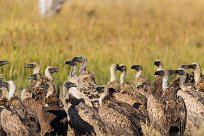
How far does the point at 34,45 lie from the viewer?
67.4ft

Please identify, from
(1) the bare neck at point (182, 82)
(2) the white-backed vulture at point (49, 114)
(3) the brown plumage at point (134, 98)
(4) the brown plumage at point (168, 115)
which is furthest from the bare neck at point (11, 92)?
(1) the bare neck at point (182, 82)

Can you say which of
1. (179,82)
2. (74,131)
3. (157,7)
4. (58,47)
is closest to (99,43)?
(58,47)

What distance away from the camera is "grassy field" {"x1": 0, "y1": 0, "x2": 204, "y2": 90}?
19578 mm

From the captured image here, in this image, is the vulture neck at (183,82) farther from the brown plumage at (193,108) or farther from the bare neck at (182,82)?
the brown plumage at (193,108)

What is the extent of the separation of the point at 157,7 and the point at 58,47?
1590cm

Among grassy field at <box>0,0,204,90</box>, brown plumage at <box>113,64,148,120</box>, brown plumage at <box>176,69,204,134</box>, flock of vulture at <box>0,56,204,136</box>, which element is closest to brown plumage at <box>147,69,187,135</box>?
flock of vulture at <box>0,56,204,136</box>

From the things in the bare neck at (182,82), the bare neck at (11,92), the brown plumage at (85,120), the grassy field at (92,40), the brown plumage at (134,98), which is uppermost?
the grassy field at (92,40)

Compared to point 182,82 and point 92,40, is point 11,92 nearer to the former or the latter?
point 182,82

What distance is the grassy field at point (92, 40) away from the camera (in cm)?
1958

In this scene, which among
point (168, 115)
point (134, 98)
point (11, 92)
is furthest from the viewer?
point (134, 98)

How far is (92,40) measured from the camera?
2316cm

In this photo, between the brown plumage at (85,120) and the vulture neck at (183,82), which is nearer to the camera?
the brown plumage at (85,120)

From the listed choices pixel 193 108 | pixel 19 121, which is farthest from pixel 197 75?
pixel 19 121

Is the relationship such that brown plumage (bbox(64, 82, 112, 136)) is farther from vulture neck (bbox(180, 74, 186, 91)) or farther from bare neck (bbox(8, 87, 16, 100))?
vulture neck (bbox(180, 74, 186, 91))
